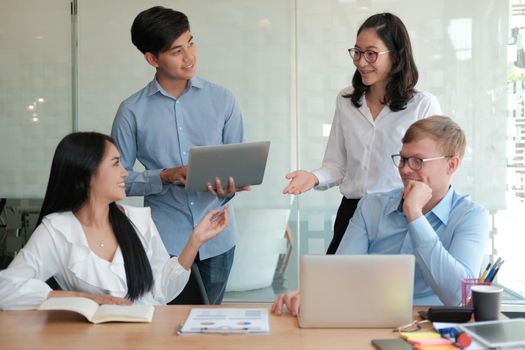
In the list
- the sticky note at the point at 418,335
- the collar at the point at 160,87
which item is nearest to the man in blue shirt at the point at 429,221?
the sticky note at the point at 418,335

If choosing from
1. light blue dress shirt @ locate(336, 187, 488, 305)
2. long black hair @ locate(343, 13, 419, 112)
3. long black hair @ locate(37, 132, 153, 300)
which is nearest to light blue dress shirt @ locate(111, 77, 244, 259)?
long black hair @ locate(37, 132, 153, 300)

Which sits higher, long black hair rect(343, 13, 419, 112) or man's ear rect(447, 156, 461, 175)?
long black hair rect(343, 13, 419, 112)

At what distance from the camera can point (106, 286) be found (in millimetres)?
2775

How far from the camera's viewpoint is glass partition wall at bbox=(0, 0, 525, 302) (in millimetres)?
5062

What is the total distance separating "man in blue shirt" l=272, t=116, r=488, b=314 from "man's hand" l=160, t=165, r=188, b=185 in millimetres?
855

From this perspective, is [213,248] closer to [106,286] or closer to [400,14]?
[106,286]

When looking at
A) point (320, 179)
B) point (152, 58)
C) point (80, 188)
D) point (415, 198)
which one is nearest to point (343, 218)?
point (320, 179)

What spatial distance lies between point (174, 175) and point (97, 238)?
61 cm

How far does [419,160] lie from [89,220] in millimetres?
1228

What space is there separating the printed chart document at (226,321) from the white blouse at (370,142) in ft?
3.71

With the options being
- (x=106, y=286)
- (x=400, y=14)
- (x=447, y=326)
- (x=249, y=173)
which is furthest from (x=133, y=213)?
(x=400, y=14)

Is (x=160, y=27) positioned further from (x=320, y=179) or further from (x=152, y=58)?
(x=320, y=179)

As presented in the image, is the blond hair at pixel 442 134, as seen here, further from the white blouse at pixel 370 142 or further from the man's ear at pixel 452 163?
the white blouse at pixel 370 142

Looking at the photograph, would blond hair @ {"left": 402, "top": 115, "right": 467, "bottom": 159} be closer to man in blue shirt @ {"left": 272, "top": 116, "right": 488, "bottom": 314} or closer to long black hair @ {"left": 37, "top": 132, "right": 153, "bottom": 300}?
man in blue shirt @ {"left": 272, "top": 116, "right": 488, "bottom": 314}
